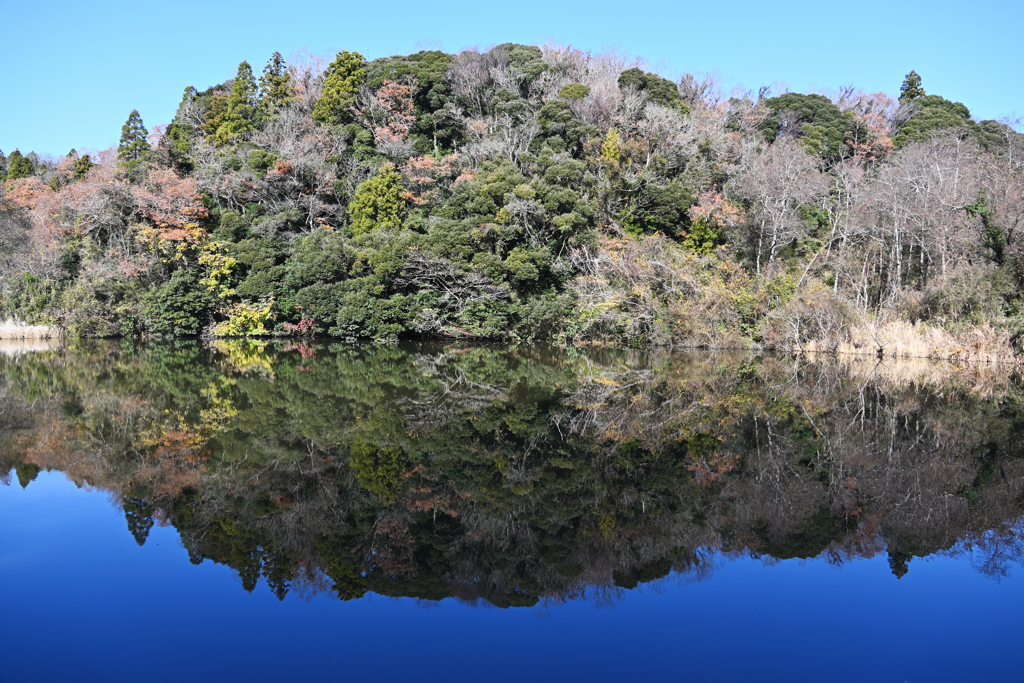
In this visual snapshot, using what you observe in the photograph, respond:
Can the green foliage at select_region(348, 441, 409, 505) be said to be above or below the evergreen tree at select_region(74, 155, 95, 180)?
below

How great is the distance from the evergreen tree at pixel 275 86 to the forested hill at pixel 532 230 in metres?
3.96

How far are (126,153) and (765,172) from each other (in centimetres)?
3121

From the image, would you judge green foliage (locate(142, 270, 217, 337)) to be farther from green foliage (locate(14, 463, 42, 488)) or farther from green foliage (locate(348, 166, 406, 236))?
green foliage (locate(14, 463, 42, 488))

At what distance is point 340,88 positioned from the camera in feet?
98.8

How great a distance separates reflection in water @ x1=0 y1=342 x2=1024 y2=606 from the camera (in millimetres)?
4309

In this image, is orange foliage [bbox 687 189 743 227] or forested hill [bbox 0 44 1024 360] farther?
orange foliage [bbox 687 189 743 227]

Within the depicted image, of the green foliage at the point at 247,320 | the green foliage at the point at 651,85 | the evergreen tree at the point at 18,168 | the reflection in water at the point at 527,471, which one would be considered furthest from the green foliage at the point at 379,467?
the evergreen tree at the point at 18,168

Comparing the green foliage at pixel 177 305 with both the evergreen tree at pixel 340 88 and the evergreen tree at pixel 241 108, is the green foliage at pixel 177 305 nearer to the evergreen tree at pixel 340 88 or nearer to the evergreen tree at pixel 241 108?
the evergreen tree at pixel 340 88

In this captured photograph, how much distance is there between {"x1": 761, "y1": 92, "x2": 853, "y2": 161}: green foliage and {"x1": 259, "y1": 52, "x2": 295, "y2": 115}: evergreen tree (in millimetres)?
24595

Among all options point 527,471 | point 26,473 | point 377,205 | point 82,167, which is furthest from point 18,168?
point 527,471

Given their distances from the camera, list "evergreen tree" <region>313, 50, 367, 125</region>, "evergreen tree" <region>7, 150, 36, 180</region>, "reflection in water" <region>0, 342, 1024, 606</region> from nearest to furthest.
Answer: "reflection in water" <region>0, 342, 1024, 606</region> < "evergreen tree" <region>313, 50, 367, 125</region> < "evergreen tree" <region>7, 150, 36, 180</region>

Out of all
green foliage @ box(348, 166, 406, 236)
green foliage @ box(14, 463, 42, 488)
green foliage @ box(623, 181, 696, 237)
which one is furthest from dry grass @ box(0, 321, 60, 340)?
green foliage @ box(623, 181, 696, 237)

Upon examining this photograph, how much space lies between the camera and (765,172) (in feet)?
69.9

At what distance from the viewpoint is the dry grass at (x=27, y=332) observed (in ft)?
74.3
